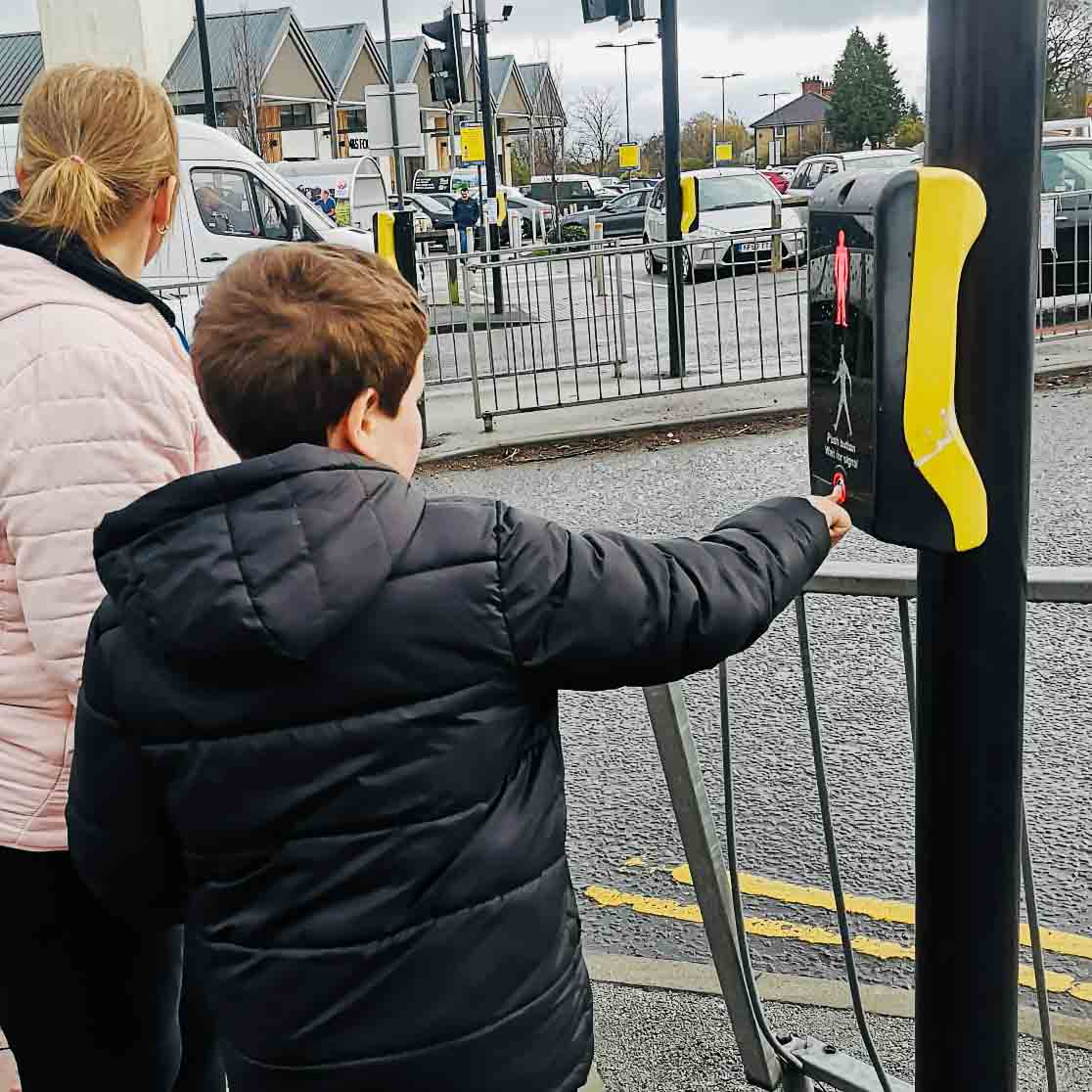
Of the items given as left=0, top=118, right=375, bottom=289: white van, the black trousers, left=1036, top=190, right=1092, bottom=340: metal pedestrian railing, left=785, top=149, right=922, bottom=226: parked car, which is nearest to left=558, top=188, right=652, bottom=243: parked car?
left=785, top=149, right=922, bottom=226: parked car

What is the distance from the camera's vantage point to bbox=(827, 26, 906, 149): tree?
62688mm

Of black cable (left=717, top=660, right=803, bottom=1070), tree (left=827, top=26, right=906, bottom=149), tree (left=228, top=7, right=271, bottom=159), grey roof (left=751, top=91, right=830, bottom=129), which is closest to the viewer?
black cable (left=717, top=660, right=803, bottom=1070)

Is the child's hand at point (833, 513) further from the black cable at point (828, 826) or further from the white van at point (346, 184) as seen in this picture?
the white van at point (346, 184)

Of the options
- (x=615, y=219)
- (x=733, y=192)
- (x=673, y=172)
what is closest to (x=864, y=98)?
(x=615, y=219)

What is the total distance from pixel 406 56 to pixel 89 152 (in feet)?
259

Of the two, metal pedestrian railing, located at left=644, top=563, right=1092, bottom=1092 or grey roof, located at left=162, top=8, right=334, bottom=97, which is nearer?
metal pedestrian railing, located at left=644, top=563, right=1092, bottom=1092

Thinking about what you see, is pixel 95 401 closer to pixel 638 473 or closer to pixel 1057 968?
pixel 1057 968

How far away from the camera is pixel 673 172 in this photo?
1121 cm

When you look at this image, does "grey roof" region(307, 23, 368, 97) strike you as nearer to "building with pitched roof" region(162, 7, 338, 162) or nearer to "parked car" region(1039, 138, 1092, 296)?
"building with pitched roof" region(162, 7, 338, 162)

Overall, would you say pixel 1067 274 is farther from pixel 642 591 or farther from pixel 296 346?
pixel 296 346

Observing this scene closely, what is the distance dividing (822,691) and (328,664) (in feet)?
12.1

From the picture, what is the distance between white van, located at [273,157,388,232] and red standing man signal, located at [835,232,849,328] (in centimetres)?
2403

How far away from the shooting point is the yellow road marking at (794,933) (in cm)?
327

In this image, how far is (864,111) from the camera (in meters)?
63.5
